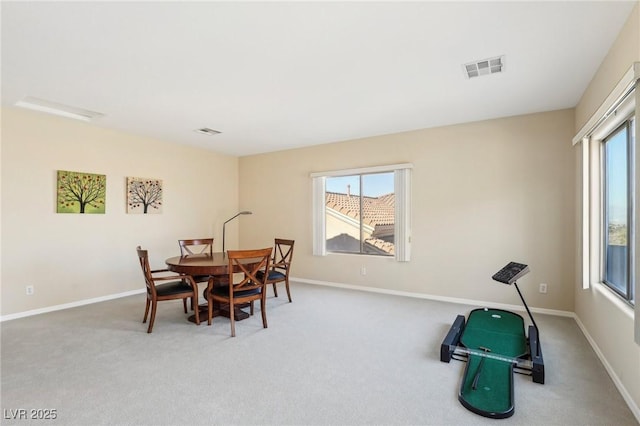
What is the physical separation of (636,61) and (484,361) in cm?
238

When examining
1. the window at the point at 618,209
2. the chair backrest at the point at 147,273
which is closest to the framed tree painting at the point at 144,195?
the chair backrest at the point at 147,273


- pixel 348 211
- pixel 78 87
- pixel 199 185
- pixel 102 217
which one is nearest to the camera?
pixel 78 87

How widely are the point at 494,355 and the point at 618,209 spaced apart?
5.51ft

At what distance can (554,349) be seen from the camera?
2965 mm

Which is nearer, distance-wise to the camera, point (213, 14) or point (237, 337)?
point (213, 14)

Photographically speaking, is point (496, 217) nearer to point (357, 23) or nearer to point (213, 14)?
point (357, 23)

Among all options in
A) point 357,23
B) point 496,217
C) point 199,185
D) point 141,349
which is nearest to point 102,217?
point 199,185

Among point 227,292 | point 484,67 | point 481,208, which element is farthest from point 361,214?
point 484,67

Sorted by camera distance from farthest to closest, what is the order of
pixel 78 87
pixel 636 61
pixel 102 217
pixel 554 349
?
pixel 102 217
pixel 78 87
pixel 554 349
pixel 636 61

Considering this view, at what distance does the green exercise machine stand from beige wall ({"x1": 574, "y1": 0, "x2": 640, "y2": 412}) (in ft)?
1.60

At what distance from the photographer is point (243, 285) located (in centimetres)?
354

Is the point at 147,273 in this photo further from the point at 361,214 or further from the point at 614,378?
the point at 614,378

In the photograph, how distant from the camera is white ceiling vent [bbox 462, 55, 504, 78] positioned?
8.87ft

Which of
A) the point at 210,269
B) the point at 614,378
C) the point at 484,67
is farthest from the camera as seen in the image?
the point at 210,269
